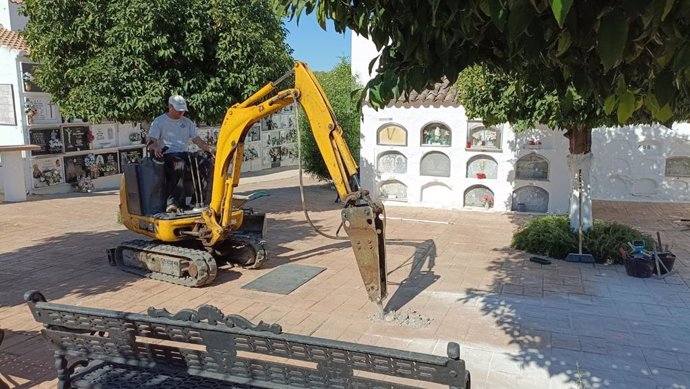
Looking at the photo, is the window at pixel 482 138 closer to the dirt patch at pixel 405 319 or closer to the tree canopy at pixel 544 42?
the dirt patch at pixel 405 319

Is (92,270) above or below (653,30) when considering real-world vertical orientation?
below

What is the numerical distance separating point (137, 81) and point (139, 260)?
4.18 meters

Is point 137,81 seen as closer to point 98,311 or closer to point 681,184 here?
point 98,311

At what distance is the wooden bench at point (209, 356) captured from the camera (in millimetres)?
Answer: 2689

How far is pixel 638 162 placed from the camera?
14156mm

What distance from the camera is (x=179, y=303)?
6.33 metres

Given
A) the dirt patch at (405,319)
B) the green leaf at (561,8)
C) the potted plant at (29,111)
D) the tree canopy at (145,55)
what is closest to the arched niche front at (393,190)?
the tree canopy at (145,55)

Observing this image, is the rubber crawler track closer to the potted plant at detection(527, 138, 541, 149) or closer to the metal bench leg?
the metal bench leg

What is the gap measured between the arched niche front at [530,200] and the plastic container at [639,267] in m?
5.19

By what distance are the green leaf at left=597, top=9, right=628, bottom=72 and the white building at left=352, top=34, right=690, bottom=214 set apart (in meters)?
11.6

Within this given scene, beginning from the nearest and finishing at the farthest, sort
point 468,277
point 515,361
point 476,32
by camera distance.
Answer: point 476,32 → point 515,361 → point 468,277

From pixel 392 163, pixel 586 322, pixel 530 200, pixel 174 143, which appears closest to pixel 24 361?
pixel 174 143

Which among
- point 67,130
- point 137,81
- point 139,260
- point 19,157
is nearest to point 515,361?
point 139,260

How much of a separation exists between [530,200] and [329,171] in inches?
335
